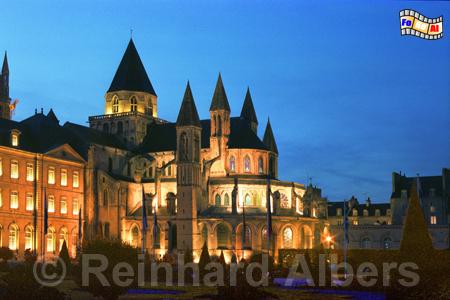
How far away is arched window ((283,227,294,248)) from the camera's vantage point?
300ft

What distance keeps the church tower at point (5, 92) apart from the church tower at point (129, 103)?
13.3m

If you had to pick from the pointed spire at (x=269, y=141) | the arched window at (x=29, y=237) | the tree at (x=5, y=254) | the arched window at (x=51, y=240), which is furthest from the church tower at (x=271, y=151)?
the tree at (x=5, y=254)

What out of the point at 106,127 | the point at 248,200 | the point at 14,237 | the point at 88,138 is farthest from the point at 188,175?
the point at 14,237

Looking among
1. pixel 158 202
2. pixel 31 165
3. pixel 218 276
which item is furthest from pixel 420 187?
pixel 218 276

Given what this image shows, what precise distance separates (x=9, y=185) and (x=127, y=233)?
857 inches

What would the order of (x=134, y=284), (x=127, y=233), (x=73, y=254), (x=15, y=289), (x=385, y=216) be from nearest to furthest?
(x=15, y=289), (x=134, y=284), (x=73, y=254), (x=127, y=233), (x=385, y=216)

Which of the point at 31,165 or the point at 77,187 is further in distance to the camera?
the point at 77,187

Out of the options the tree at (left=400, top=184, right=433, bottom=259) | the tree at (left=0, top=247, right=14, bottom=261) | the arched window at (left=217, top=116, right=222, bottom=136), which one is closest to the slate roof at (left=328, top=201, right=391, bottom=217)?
the arched window at (left=217, top=116, right=222, bottom=136)

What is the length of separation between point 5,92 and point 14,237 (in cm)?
3859

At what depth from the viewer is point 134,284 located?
32.7 m

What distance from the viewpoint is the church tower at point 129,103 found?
10450 centimetres

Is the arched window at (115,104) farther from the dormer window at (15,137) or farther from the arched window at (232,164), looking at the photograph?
the dormer window at (15,137)

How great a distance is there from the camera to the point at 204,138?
10244 cm

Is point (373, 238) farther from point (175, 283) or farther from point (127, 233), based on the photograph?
point (175, 283)
